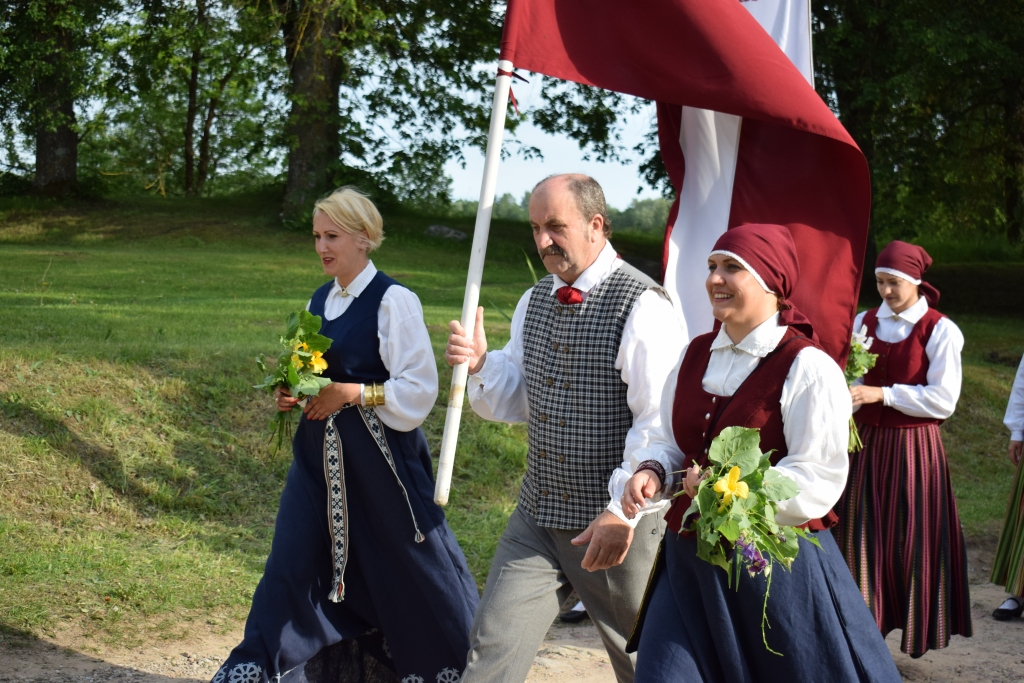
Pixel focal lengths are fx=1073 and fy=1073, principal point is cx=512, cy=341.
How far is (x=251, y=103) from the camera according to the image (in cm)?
3491

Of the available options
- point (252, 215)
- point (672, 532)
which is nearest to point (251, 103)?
point (252, 215)

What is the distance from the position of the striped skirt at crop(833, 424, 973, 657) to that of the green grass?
7.28 ft

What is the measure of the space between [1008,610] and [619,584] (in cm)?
390

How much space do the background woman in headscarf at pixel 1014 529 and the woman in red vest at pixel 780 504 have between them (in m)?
3.65

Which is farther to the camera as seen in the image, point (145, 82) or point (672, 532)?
point (145, 82)

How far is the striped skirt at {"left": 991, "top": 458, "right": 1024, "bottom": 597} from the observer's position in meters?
5.92

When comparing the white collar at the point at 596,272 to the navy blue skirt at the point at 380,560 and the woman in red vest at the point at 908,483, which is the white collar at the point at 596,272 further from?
the woman in red vest at the point at 908,483

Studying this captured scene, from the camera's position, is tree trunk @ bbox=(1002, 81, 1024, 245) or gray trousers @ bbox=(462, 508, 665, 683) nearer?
gray trousers @ bbox=(462, 508, 665, 683)

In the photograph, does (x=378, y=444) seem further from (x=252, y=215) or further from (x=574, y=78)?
(x=252, y=215)

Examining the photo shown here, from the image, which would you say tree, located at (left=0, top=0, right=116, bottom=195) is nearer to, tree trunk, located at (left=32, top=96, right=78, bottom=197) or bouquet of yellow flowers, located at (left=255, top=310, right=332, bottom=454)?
tree trunk, located at (left=32, top=96, right=78, bottom=197)

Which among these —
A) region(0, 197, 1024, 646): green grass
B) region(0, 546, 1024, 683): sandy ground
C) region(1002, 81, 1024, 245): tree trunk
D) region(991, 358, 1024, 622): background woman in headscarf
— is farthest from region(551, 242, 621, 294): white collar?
region(1002, 81, 1024, 245): tree trunk

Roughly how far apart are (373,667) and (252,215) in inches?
663

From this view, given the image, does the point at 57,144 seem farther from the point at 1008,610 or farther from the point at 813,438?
the point at 813,438

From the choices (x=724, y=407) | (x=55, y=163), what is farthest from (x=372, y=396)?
(x=55, y=163)
